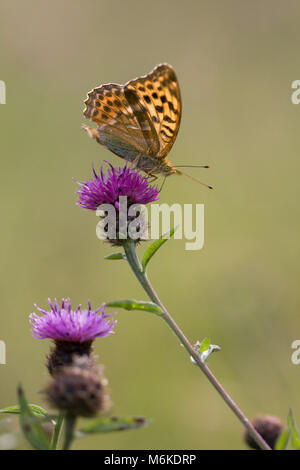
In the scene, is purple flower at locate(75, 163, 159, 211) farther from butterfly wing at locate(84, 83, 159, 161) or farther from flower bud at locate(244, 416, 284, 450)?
flower bud at locate(244, 416, 284, 450)

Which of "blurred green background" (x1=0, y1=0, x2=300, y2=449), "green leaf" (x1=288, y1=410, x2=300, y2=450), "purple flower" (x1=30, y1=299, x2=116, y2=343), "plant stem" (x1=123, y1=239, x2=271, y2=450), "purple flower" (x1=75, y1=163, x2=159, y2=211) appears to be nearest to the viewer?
"green leaf" (x1=288, y1=410, x2=300, y2=450)

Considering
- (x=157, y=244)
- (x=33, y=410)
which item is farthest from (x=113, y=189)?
(x=33, y=410)

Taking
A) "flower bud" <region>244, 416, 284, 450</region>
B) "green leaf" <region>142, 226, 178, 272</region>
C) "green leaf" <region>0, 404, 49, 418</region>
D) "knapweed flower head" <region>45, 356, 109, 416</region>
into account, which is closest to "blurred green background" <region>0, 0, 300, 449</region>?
"green leaf" <region>0, 404, 49, 418</region>

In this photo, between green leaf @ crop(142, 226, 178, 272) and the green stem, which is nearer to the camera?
the green stem

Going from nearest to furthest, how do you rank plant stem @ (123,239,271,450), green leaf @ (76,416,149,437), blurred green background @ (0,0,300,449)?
green leaf @ (76,416,149,437)
plant stem @ (123,239,271,450)
blurred green background @ (0,0,300,449)

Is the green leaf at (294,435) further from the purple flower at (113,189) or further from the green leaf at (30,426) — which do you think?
the purple flower at (113,189)

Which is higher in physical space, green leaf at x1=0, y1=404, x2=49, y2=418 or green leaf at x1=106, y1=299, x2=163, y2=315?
green leaf at x1=106, y1=299, x2=163, y2=315

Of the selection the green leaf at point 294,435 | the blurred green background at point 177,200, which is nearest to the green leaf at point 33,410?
the blurred green background at point 177,200

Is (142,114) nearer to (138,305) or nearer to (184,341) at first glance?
(138,305)
